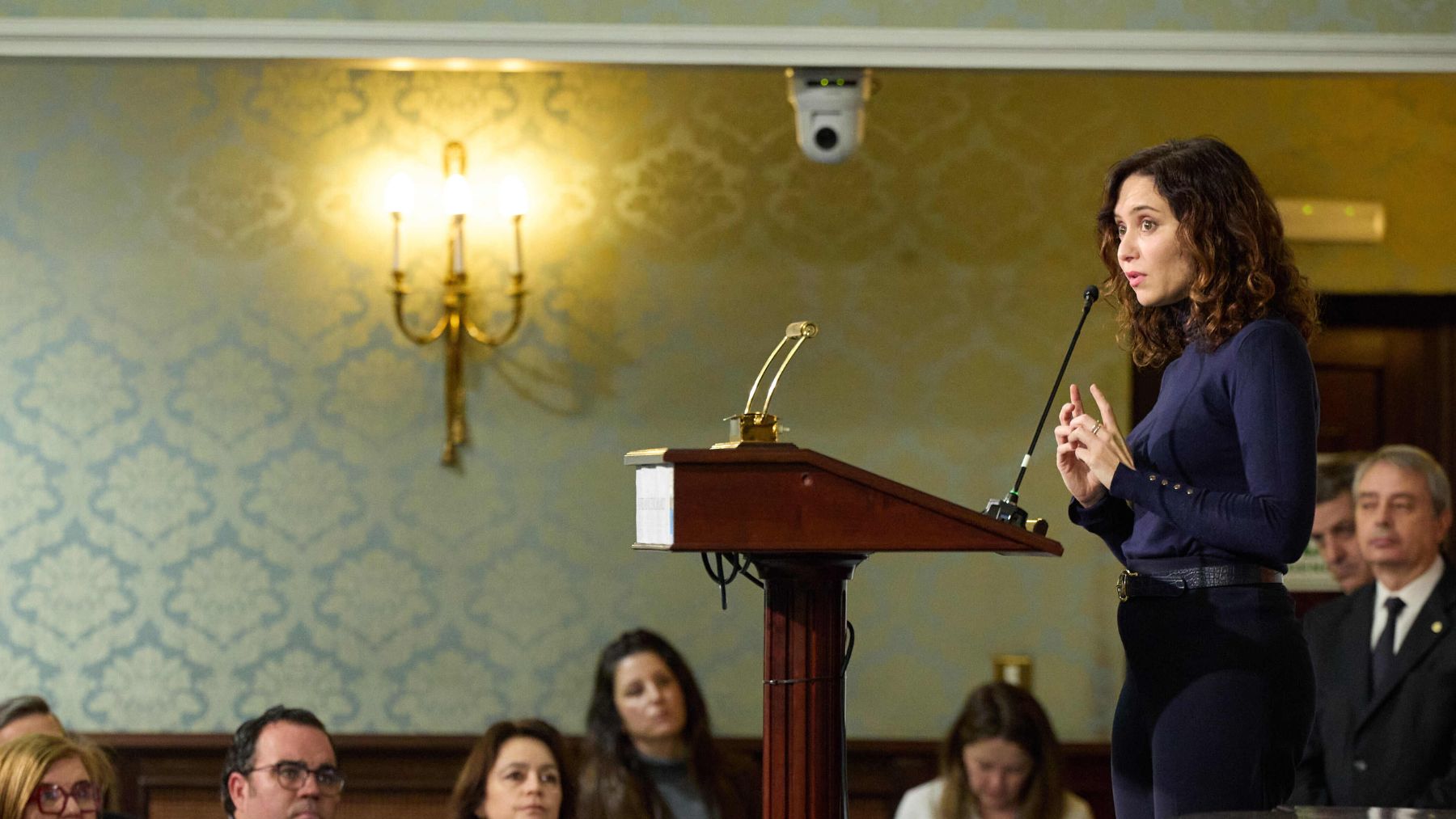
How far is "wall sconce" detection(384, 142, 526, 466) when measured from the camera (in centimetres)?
442

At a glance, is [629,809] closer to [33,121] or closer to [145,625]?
[145,625]

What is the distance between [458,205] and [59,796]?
1.92 m

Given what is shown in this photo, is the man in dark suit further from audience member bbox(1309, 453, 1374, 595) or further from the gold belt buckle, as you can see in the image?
the gold belt buckle

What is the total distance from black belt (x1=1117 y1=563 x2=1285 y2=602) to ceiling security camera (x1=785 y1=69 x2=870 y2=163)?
205 centimetres

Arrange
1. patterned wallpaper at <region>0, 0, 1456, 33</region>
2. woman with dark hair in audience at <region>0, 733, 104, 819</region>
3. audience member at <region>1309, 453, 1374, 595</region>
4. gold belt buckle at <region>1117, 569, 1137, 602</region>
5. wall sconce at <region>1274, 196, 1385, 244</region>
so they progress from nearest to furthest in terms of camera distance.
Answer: gold belt buckle at <region>1117, 569, 1137, 602</region>
woman with dark hair in audience at <region>0, 733, 104, 819</region>
patterned wallpaper at <region>0, 0, 1456, 33</region>
audience member at <region>1309, 453, 1374, 595</region>
wall sconce at <region>1274, 196, 1385, 244</region>

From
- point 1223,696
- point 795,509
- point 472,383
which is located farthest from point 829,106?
point 1223,696

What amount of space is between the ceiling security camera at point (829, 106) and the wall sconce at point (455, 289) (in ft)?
3.46

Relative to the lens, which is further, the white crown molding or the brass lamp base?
the white crown molding

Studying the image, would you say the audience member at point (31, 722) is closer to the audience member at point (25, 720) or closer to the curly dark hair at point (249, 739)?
the audience member at point (25, 720)

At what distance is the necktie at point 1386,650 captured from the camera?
3.52 metres

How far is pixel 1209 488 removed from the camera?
1.75m

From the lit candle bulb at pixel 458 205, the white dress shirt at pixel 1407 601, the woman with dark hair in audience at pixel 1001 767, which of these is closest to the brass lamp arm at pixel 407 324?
the lit candle bulb at pixel 458 205

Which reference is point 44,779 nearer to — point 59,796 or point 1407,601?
point 59,796

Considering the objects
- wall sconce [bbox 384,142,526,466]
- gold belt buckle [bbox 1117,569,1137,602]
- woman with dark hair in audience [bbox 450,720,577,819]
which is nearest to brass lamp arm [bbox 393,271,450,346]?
wall sconce [bbox 384,142,526,466]
